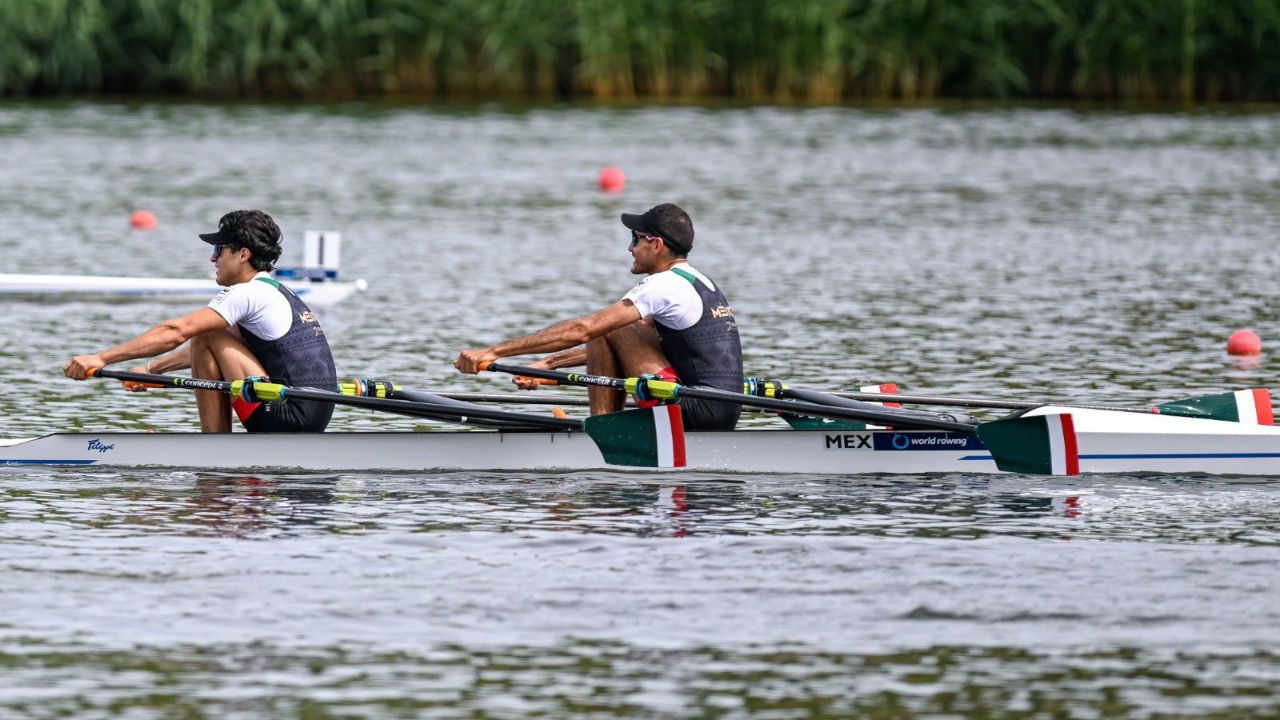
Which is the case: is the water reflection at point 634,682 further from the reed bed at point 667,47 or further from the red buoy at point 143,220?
the reed bed at point 667,47

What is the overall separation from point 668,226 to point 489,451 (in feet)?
4.83

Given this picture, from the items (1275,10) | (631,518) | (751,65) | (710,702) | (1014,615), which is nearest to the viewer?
(710,702)

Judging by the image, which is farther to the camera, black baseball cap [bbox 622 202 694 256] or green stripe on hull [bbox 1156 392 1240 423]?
green stripe on hull [bbox 1156 392 1240 423]

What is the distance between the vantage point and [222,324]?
11.1 meters

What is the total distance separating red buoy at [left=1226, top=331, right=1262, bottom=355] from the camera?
16.3 metres

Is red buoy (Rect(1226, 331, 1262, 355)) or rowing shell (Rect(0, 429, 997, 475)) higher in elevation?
red buoy (Rect(1226, 331, 1262, 355))

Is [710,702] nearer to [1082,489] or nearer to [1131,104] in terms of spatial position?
[1082,489]

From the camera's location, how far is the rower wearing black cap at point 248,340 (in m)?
11.1

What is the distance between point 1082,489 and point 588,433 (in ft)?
7.98

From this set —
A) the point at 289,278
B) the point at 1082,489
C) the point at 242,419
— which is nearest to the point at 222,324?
the point at 242,419

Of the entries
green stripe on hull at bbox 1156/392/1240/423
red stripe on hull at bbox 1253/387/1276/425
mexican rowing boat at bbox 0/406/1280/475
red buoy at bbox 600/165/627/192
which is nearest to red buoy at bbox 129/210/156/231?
red buoy at bbox 600/165/627/192

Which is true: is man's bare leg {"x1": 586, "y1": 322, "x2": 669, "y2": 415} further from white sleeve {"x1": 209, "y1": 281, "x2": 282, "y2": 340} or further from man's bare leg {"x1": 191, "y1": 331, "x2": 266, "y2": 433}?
man's bare leg {"x1": 191, "y1": 331, "x2": 266, "y2": 433}

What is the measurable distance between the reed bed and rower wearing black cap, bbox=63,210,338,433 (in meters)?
26.2

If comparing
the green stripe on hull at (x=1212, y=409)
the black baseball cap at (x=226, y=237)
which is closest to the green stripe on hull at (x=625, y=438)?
the black baseball cap at (x=226, y=237)
